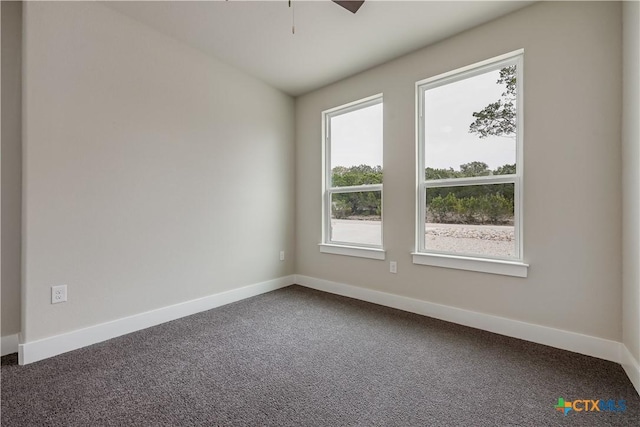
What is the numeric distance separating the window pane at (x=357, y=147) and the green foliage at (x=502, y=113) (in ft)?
3.38

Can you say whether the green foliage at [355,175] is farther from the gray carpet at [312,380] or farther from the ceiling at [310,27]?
the gray carpet at [312,380]

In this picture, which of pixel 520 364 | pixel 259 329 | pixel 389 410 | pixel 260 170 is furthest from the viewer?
pixel 260 170

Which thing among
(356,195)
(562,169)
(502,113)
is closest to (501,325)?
(562,169)

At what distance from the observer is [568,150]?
6.81ft

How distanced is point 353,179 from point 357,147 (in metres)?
0.39

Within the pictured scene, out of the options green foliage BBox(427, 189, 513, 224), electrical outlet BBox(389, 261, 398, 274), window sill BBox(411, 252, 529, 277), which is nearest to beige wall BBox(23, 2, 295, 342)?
electrical outlet BBox(389, 261, 398, 274)

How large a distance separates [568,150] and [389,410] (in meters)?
2.15

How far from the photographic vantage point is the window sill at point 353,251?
3.12 m

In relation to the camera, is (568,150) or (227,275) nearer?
(568,150)

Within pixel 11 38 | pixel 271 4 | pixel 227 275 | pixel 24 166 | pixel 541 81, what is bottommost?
pixel 227 275

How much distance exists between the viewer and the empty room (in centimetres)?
165

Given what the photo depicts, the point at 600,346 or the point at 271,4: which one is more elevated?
the point at 271,4

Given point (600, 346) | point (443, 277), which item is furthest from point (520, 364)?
point (443, 277)

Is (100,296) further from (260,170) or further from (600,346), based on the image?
(600,346)
